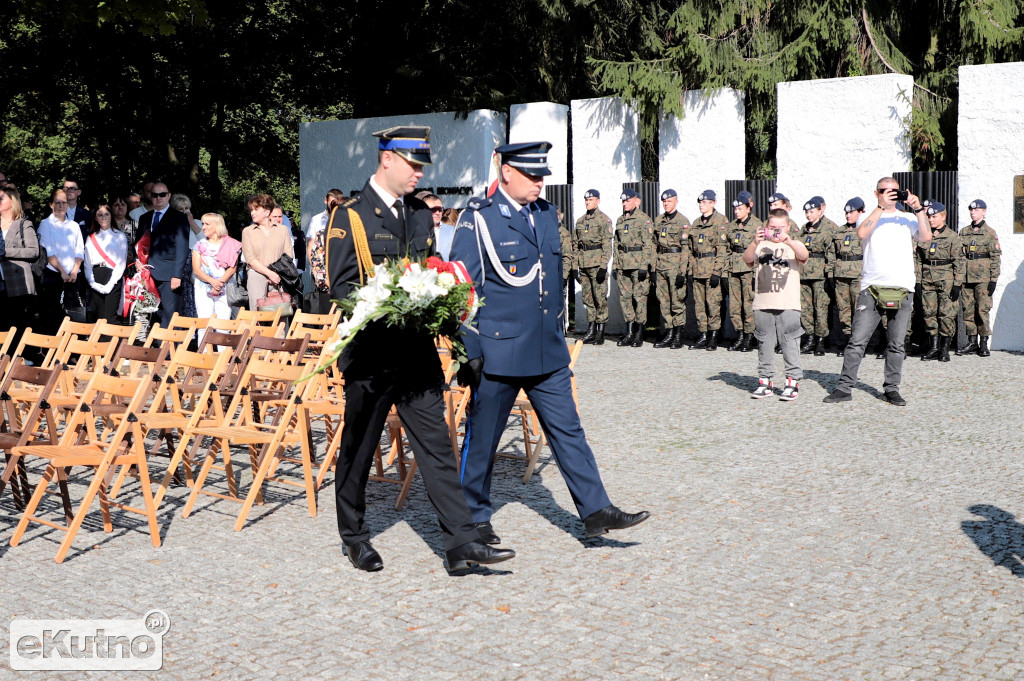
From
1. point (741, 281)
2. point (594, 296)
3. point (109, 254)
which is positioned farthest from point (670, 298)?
point (109, 254)

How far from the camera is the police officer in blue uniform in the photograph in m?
6.00

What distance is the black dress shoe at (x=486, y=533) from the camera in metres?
6.01

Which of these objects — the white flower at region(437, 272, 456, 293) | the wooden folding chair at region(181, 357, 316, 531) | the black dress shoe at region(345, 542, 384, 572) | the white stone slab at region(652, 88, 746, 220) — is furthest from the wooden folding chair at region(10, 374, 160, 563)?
the white stone slab at region(652, 88, 746, 220)

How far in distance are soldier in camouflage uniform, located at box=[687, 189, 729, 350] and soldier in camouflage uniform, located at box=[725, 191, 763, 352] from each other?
134 mm

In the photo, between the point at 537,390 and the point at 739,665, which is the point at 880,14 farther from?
the point at 739,665

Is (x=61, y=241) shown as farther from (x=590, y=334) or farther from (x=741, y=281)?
(x=741, y=281)

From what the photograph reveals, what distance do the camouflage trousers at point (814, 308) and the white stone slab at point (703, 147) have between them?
178 cm

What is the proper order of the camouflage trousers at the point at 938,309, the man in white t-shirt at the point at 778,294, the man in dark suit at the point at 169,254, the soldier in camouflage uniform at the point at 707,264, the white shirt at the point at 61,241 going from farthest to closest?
the soldier in camouflage uniform at the point at 707,264, the camouflage trousers at the point at 938,309, the white shirt at the point at 61,241, the man in dark suit at the point at 169,254, the man in white t-shirt at the point at 778,294

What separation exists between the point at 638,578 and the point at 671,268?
421 inches

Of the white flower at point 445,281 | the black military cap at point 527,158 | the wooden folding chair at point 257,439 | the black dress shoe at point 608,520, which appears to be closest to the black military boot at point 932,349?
the wooden folding chair at point 257,439

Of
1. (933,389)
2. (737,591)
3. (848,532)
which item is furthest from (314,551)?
(933,389)

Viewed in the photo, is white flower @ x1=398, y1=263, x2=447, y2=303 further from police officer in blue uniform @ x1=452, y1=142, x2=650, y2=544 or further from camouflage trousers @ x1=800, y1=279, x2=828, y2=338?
camouflage trousers @ x1=800, y1=279, x2=828, y2=338

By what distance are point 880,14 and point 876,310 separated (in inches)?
310

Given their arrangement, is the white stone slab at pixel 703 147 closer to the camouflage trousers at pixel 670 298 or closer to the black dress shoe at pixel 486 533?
the camouflage trousers at pixel 670 298
